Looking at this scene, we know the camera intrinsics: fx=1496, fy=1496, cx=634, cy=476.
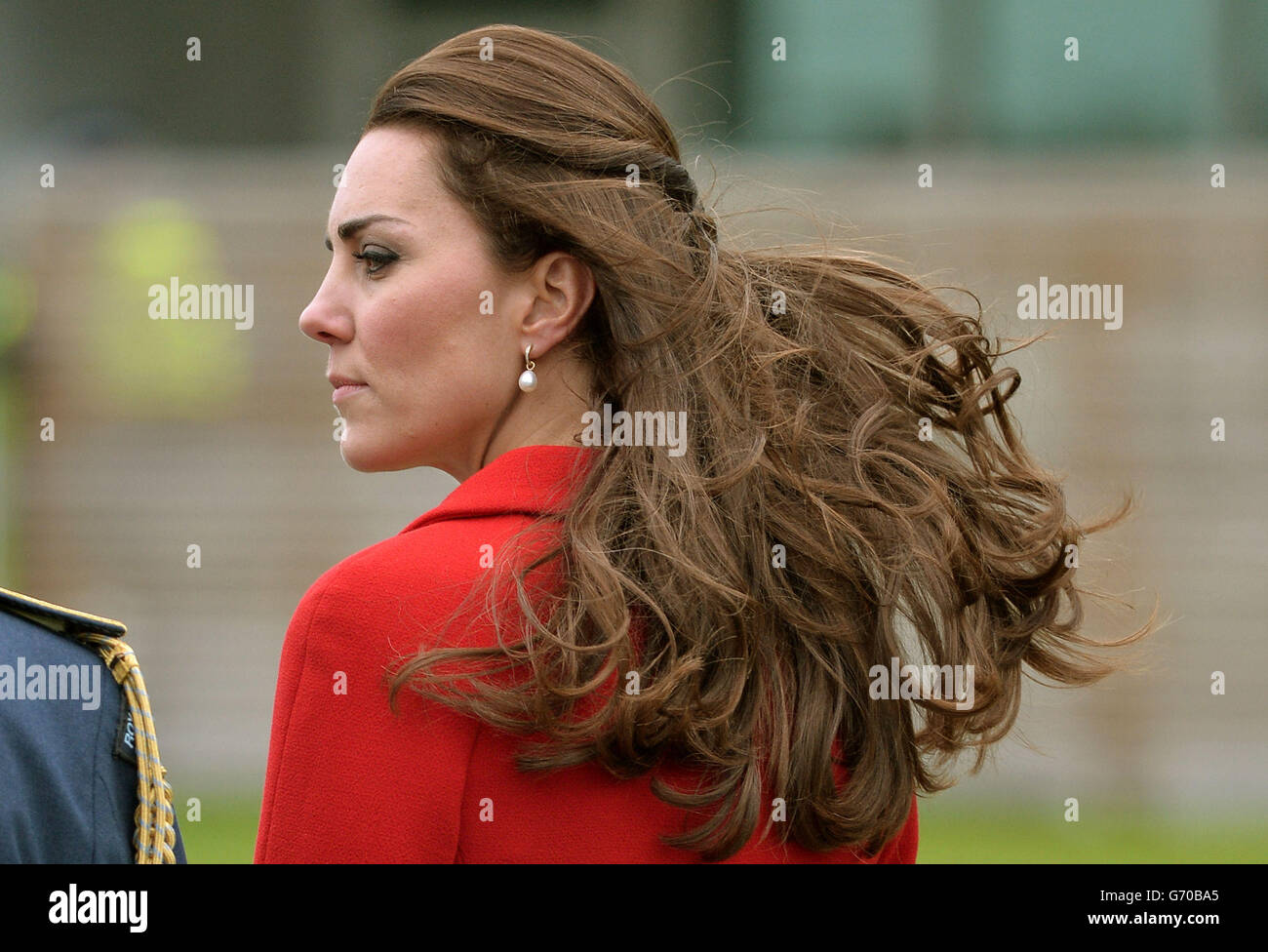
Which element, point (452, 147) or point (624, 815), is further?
point (452, 147)

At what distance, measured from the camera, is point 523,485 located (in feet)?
6.40

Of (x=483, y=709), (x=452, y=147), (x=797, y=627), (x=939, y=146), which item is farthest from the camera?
(x=939, y=146)

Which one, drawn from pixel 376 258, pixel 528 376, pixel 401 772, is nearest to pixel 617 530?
pixel 528 376

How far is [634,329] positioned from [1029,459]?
2.40 ft

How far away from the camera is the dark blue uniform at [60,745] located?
5.57ft

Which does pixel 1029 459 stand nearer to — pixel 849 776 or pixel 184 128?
pixel 849 776

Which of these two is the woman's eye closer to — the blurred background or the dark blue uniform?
the dark blue uniform

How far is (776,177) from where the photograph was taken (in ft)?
30.9

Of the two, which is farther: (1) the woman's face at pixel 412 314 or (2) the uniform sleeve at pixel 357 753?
(1) the woman's face at pixel 412 314

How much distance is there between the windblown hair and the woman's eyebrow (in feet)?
0.36

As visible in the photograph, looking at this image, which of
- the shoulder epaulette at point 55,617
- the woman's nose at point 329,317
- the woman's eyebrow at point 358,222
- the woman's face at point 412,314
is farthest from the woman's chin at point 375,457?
the shoulder epaulette at point 55,617

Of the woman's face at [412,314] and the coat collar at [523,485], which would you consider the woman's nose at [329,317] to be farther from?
the coat collar at [523,485]

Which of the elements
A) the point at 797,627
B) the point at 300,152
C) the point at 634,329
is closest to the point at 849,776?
the point at 797,627

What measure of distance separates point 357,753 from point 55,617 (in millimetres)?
429
